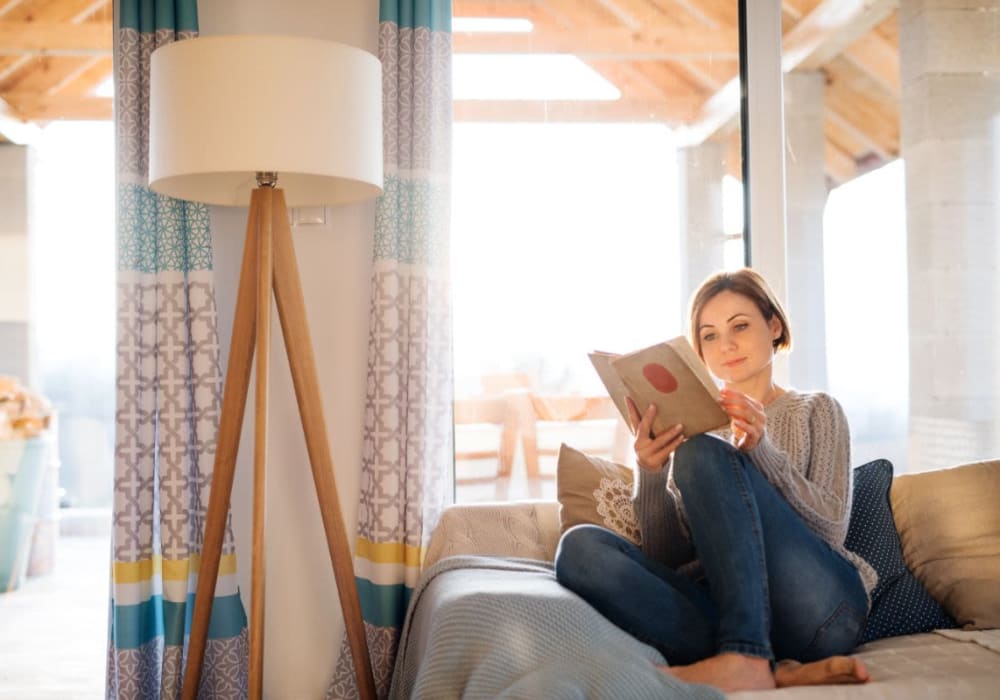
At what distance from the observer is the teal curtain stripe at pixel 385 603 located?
113 inches

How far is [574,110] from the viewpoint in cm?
319

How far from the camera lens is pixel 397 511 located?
9.46 feet

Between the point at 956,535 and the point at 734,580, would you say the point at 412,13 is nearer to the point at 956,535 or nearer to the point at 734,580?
the point at 734,580

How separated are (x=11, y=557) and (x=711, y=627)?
2.02 m

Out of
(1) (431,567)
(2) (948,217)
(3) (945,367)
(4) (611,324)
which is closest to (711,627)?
(1) (431,567)

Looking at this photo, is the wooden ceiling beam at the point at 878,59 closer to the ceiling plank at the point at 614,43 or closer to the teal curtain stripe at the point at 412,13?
the ceiling plank at the point at 614,43

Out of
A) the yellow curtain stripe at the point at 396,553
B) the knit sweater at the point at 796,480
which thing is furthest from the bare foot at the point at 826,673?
the yellow curtain stripe at the point at 396,553

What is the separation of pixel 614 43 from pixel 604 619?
1.86m

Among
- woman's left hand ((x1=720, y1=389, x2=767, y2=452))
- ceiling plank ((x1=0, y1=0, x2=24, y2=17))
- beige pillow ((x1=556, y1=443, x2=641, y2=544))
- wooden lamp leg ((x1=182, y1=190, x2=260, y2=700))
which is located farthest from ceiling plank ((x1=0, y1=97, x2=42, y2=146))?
woman's left hand ((x1=720, y1=389, x2=767, y2=452))

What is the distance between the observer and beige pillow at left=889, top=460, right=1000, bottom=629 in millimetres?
2445

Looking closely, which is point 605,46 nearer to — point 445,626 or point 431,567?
point 431,567

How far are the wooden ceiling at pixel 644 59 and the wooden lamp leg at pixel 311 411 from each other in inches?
34.3

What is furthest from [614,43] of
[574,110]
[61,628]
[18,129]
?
[61,628]

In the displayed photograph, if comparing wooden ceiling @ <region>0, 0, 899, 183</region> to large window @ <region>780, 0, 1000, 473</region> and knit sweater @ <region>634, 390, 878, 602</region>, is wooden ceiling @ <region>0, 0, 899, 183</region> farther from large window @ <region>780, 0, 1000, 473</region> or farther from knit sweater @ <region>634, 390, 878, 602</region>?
knit sweater @ <region>634, 390, 878, 602</region>
